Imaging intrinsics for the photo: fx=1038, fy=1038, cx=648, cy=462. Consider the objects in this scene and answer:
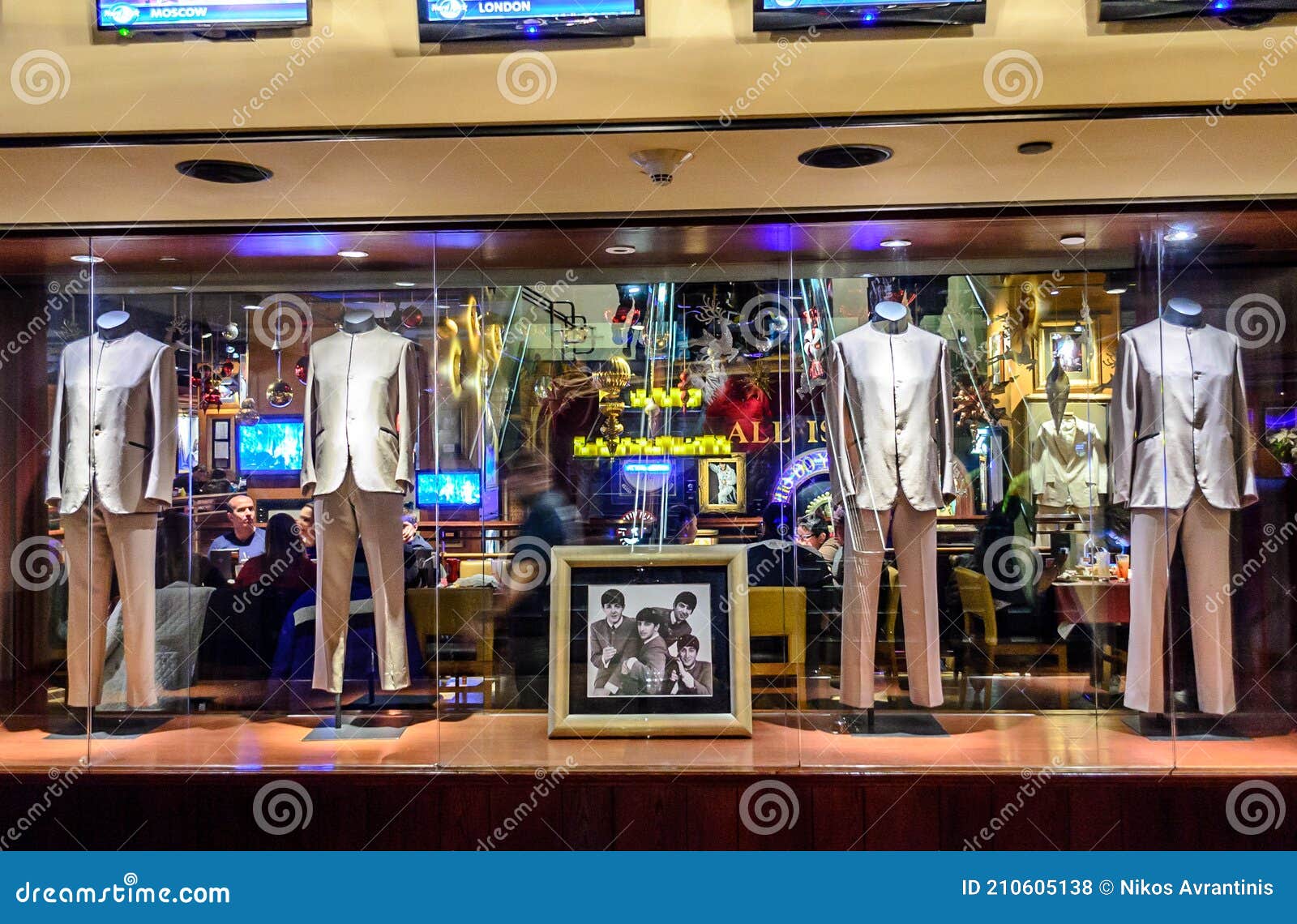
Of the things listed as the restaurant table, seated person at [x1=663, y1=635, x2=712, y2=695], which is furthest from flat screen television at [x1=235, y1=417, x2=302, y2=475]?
the restaurant table

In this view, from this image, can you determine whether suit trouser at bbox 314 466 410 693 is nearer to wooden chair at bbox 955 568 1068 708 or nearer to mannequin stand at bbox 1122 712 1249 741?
wooden chair at bbox 955 568 1068 708

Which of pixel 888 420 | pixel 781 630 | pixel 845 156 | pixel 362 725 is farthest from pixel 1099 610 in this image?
pixel 362 725

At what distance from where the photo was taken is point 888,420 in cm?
402

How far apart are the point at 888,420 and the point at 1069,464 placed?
32.9 inches

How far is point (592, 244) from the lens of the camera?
4090 millimetres

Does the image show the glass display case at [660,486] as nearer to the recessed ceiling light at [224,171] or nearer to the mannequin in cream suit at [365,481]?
the mannequin in cream suit at [365,481]

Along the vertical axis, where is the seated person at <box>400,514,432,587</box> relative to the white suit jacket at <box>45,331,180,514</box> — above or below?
below

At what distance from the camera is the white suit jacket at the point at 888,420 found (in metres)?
4.00

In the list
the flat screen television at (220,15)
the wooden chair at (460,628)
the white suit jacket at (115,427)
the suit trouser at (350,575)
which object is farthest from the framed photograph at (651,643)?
the flat screen television at (220,15)

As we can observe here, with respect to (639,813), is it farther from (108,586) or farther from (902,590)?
(108,586)

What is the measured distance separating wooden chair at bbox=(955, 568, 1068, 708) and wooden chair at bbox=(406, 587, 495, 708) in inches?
75.5

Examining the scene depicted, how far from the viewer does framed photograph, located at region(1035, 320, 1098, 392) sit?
4168 millimetres

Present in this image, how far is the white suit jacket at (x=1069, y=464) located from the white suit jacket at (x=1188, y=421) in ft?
0.67

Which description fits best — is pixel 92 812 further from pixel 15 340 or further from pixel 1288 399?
pixel 1288 399
